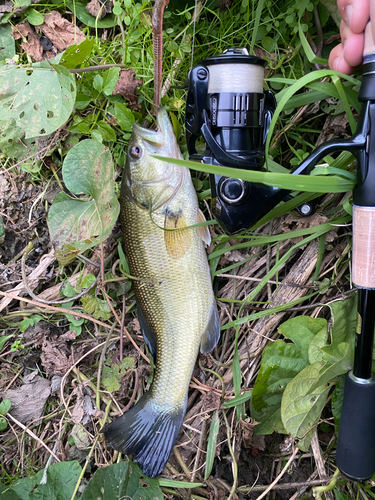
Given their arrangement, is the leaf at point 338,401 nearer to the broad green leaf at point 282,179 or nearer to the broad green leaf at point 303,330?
the broad green leaf at point 303,330

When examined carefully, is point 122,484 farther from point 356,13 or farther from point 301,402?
point 356,13

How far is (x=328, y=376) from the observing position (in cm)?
148

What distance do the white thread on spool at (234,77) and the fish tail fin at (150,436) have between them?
4.80ft

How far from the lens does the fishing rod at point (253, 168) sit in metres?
1.28

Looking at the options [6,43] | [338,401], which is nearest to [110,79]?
[6,43]

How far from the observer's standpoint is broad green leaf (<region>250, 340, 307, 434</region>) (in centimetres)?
158

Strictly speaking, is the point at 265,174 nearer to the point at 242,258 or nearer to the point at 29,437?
the point at 242,258

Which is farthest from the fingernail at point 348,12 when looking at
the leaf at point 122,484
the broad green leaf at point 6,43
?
the leaf at point 122,484

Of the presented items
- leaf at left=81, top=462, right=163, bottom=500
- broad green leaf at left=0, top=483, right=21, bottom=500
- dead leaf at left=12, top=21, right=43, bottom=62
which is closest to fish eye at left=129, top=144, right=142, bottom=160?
dead leaf at left=12, top=21, right=43, bottom=62

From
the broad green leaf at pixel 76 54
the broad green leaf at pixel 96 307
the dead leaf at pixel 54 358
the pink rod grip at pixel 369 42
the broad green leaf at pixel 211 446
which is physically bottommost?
the broad green leaf at pixel 211 446

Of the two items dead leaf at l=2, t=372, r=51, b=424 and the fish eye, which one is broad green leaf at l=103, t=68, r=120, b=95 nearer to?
the fish eye

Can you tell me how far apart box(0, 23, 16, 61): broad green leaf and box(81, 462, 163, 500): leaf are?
2264 mm

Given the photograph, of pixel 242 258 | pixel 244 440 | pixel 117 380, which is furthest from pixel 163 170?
pixel 244 440

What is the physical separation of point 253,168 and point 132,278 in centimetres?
82
